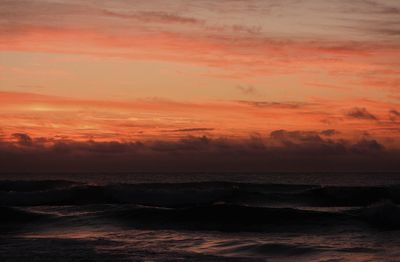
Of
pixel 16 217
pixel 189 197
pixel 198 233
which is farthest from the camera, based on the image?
pixel 189 197

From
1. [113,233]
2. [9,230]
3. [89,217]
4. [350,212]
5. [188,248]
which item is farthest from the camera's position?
[350,212]

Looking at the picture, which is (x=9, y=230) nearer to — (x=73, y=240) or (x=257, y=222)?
(x=73, y=240)

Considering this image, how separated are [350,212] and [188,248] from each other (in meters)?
12.2

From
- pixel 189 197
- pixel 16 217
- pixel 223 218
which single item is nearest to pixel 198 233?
pixel 223 218

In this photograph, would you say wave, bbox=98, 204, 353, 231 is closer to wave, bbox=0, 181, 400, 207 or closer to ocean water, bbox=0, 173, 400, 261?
ocean water, bbox=0, 173, 400, 261

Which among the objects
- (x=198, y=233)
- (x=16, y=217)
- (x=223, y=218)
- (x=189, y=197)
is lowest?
(x=198, y=233)

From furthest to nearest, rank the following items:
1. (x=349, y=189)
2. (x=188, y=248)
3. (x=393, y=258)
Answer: (x=349, y=189) < (x=188, y=248) < (x=393, y=258)

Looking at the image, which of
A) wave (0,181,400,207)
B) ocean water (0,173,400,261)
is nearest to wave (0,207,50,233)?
ocean water (0,173,400,261)

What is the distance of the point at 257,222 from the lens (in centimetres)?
2416

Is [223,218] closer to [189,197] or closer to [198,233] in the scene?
[198,233]

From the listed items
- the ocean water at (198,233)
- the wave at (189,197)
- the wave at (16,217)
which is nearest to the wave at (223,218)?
the ocean water at (198,233)

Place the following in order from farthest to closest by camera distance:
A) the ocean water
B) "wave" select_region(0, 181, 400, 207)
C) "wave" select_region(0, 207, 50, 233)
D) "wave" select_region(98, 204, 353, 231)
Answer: "wave" select_region(0, 181, 400, 207)
"wave" select_region(0, 207, 50, 233)
"wave" select_region(98, 204, 353, 231)
the ocean water

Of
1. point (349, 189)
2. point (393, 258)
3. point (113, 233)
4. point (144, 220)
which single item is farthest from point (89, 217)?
point (349, 189)

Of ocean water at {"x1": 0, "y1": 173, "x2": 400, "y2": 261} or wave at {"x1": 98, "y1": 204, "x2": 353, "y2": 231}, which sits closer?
ocean water at {"x1": 0, "y1": 173, "x2": 400, "y2": 261}
